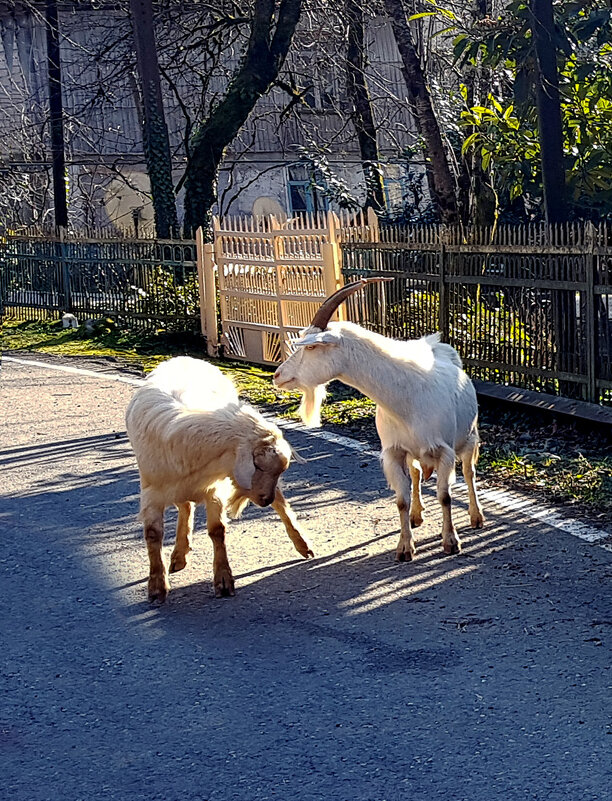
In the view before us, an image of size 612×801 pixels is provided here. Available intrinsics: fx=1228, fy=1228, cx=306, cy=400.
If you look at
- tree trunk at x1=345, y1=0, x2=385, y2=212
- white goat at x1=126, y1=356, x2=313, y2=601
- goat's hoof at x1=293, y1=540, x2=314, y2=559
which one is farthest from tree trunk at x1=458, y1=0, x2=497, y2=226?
white goat at x1=126, y1=356, x2=313, y2=601

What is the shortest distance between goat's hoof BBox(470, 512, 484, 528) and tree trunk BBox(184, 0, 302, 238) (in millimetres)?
13592

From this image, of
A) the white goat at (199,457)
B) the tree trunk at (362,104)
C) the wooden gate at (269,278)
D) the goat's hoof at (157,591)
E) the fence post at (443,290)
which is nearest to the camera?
the white goat at (199,457)

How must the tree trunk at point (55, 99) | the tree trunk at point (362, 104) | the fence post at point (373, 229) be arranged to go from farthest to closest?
the tree trunk at point (55, 99), the tree trunk at point (362, 104), the fence post at point (373, 229)

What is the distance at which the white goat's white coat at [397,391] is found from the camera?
22.7 ft

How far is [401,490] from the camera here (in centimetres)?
687

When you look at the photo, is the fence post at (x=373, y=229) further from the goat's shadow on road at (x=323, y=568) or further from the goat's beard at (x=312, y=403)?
the goat's beard at (x=312, y=403)

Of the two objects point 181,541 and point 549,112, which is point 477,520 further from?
point 549,112

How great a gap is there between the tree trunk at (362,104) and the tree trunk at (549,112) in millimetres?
9389

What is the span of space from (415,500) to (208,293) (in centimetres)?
937

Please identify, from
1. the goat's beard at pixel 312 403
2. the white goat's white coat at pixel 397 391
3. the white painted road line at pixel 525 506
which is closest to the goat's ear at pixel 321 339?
the white goat's white coat at pixel 397 391

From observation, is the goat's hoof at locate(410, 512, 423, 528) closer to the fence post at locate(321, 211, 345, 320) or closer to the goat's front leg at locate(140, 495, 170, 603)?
the goat's front leg at locate(140, 495, 170, 603)

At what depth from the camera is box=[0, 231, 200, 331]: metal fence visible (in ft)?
59.0

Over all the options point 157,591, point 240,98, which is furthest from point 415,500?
point 240,98

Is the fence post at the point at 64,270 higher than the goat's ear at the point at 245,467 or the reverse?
higher
